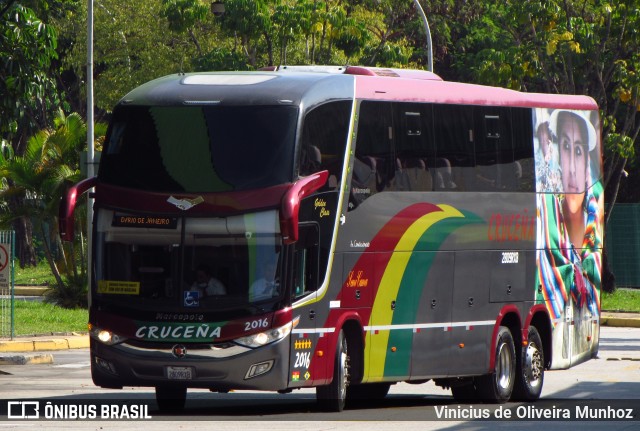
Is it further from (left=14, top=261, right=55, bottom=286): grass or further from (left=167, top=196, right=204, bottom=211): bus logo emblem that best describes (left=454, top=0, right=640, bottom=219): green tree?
(left=167, top=196, right=204, bottom=211): bus logo emblem

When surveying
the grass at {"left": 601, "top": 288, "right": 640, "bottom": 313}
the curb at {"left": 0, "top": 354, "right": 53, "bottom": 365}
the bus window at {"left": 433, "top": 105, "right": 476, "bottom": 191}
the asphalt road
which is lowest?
the grass at {"left": 601, "top": 288, "right": 640, "bottom": 313}

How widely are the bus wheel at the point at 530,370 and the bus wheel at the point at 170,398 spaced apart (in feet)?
16.0

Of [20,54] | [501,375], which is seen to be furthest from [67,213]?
[20,54]

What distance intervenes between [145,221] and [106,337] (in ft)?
4.25

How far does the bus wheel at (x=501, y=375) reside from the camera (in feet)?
60.0

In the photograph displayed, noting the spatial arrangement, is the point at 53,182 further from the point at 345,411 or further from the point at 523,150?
the point at 345,411

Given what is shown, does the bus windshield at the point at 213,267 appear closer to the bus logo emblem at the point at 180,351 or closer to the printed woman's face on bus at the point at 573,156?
the bus logo emblem at the point at 180,351

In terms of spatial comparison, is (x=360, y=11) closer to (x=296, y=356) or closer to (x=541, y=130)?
(x=541, y=130)

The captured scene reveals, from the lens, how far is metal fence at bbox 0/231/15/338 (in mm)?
25625

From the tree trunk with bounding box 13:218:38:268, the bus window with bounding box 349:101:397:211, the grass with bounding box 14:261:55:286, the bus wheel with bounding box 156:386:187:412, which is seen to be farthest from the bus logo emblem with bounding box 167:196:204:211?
the tree trunk with bounding box 13:218:38:268

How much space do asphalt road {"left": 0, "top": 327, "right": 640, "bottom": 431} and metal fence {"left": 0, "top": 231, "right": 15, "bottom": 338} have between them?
2.20m

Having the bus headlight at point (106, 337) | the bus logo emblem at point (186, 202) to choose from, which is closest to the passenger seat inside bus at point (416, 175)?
the bus logo emblem at point (186, 202)

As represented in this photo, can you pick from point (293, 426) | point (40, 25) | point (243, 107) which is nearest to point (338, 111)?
point (243, 107)

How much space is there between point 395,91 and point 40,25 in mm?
10726
